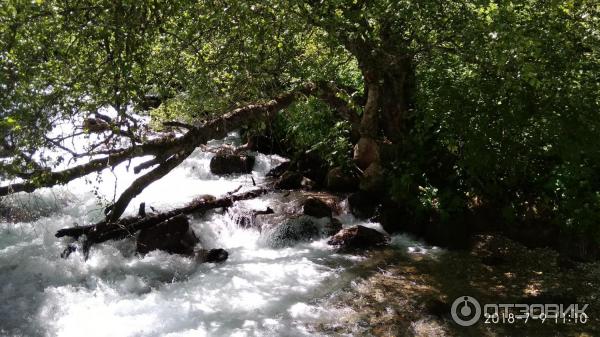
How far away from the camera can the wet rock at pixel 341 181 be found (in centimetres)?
1203

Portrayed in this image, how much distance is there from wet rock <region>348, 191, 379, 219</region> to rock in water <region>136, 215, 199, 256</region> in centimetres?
361

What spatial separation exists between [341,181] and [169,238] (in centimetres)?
450

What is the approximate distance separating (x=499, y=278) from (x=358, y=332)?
2.90m

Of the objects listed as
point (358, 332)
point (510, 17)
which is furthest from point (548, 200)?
point (358, 332)

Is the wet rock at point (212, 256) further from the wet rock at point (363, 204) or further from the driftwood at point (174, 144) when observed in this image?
the wet rock at point (363, 204)

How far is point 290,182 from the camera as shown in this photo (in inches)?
507

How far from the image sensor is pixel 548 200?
8602mm

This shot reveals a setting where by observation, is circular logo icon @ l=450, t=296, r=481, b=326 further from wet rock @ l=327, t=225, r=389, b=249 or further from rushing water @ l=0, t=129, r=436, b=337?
wet rock @ l=327, t=225, r=389, b=249

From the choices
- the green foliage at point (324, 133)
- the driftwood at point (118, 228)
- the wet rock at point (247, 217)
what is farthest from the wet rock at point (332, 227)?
the driftwood at point (118, 228)

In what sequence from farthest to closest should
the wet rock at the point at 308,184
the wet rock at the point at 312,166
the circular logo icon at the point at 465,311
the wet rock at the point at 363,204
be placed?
the wet rock at the point at 312,166
the wet rock at the point at 308,184
the wet rock at the point at 363,204
the circular logo icon at the point at 465,311

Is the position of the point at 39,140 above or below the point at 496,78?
below

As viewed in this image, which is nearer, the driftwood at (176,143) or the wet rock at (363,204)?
the driftwood at (176,143)

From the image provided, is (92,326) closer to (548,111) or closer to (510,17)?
(510,17)

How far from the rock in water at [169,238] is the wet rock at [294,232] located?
5.35ft
